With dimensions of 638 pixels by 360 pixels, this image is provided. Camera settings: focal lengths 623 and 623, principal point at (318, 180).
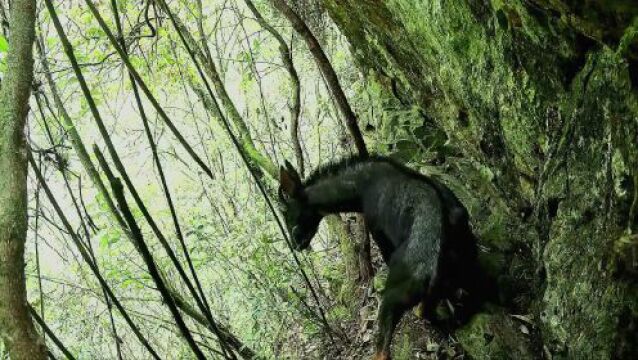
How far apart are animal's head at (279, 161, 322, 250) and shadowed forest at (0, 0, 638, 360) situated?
14 mm

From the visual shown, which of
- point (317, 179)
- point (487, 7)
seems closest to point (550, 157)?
point (487, 7)

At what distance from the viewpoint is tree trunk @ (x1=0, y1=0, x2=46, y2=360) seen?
1.48 metres

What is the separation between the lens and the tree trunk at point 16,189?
148 cm

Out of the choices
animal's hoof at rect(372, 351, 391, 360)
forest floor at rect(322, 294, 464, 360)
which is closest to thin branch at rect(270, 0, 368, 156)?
forest floor at rect(322, 294, 464, 360)

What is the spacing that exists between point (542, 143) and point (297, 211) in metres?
2.12

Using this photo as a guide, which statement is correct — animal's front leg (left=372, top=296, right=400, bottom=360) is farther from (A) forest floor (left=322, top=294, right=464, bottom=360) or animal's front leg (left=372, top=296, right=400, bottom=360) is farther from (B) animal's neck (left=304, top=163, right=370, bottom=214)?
(B) animal's neck (left=304, top=163, right=370, bottom=214)

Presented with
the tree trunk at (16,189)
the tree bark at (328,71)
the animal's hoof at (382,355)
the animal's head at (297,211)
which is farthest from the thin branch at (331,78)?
the tree trunk at (16,189)

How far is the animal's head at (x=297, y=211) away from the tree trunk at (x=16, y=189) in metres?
3.24

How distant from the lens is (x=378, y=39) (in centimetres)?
613

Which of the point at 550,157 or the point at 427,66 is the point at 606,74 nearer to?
the point at 550,157

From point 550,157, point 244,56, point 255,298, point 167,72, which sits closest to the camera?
point 550,157

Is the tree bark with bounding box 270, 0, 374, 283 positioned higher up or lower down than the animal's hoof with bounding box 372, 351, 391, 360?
higher up

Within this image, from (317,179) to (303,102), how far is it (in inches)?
169

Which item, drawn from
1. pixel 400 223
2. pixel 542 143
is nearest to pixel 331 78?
pixel 400 223
